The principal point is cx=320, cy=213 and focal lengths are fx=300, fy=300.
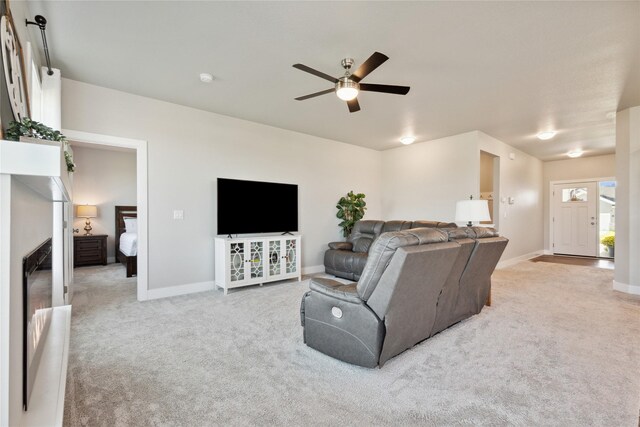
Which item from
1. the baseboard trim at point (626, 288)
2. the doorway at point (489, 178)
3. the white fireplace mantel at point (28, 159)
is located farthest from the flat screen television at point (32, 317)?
the doorway at point (489, 178)

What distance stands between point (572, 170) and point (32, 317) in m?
10.3

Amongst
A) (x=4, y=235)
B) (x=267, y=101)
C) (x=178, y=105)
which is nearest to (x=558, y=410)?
(x=4, y=235)

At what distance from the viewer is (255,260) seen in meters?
4.39

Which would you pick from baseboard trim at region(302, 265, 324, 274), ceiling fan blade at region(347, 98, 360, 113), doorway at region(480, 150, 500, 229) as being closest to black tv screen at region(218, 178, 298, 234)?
baseboard trim at region(302, 265, 324, 274)

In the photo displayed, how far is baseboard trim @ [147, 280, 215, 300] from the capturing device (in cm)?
384

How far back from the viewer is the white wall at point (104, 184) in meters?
6.24

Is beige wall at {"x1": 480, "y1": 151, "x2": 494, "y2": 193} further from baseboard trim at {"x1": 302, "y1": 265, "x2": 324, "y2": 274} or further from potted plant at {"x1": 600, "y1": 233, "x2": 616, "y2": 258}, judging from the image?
baseboard trim at {"x1": 302, "y1": 265, "x2": 324, "y2": 274}

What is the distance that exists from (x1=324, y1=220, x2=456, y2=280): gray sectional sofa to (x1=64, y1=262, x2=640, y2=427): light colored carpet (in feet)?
5.13

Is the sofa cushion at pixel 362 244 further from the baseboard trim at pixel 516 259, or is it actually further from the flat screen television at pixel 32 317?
the flat screen television at pixel 32 317

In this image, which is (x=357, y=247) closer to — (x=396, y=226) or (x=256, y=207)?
(x=396, y=226)

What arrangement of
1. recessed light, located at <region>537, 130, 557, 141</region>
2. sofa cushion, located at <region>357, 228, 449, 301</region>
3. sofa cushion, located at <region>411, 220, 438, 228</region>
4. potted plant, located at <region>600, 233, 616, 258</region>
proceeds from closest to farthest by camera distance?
1. sofa cushion, located at <region>357, 228, 449, 301</region>
2. sofa cushion, located at <region>411, 220, 438, 228</region>
3. recessed light, located at <region>537, 130, 557, 141</region>
4. potted plant, located at <region>600, 233, 616, 258</region>

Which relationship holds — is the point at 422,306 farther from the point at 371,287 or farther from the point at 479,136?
the point at 479,136

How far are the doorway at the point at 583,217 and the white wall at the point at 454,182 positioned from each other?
1127 mm

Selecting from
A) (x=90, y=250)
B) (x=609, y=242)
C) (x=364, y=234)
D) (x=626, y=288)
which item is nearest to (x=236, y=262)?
(x=364, y=234)
